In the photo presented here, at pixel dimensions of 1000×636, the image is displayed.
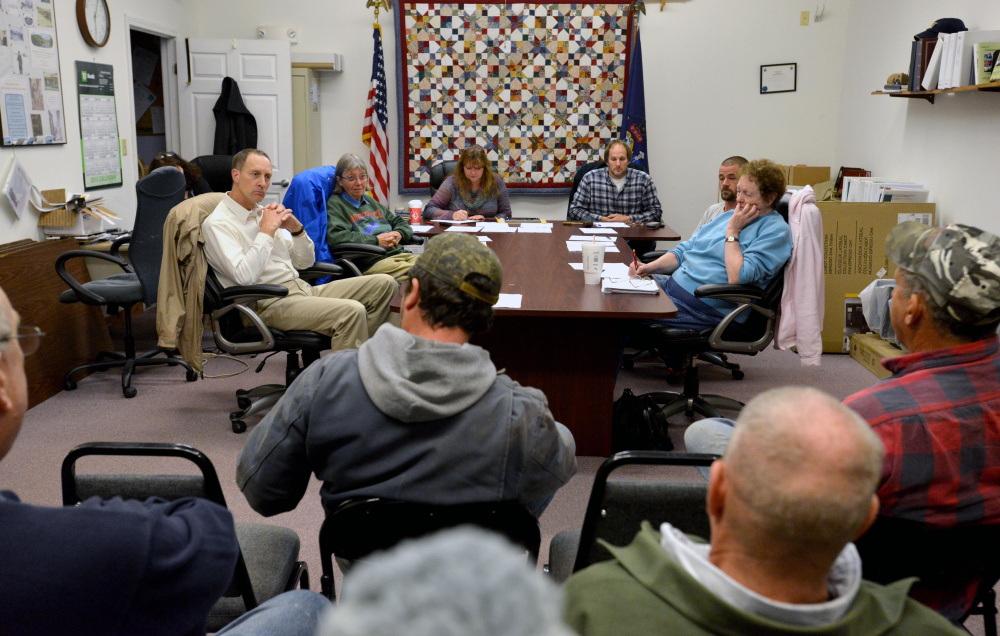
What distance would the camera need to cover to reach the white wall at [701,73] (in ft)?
22.0

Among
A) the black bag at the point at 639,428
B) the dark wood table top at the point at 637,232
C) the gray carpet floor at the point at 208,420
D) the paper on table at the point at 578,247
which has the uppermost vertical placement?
the dark wood table top at the point at 637,232

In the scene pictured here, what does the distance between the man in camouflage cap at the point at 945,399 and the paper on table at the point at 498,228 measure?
3473 millimetres

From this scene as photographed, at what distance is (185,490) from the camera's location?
1.51 meters

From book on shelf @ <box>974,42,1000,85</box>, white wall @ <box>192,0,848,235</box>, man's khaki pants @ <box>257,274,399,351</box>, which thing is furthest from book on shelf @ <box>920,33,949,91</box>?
man's khaki pants @ <box>257,274,399,351</box>

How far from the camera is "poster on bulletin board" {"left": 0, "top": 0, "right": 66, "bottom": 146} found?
4238 mm

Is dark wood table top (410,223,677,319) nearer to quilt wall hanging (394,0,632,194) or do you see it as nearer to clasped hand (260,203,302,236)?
clasped hand (260,203,302,236)

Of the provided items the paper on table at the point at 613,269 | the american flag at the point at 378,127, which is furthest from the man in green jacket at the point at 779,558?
the american flag at the point at 378,127

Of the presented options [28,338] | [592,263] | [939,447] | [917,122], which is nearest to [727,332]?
[592,263]

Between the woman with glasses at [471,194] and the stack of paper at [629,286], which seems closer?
the stack of paper at [629,286]

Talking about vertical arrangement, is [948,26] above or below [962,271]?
above

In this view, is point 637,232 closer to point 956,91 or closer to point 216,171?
point 956,91

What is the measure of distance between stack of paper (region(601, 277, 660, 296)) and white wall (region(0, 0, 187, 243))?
3183 millimetres

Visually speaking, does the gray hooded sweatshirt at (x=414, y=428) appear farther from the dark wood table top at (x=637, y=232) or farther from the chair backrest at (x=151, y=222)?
the dark wood table top at (x=637, y=232)

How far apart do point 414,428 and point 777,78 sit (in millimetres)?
6210
